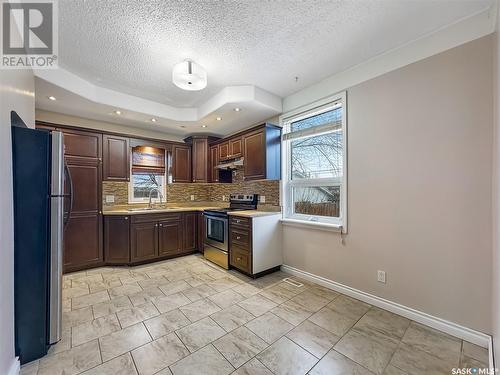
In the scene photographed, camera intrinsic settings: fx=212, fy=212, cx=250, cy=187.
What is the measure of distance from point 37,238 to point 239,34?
7.91 feet

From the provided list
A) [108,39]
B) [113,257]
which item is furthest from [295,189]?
[113,257]

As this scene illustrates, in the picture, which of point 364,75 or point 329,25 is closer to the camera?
point 329,25

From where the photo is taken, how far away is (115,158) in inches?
146

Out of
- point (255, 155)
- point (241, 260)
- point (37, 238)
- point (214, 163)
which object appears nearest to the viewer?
point (37, 238)

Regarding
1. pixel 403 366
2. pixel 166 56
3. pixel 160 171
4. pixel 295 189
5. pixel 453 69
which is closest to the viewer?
pixel 403 366

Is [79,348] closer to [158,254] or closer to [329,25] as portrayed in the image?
[158,254]

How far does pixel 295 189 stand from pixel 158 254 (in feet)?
8.68

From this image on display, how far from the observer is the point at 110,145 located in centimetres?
365

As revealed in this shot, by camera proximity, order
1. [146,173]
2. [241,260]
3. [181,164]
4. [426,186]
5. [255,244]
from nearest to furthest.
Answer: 1. [426,186]
2. [255,244]
3. [241,260]
4. [146,173]
5. [181,164]

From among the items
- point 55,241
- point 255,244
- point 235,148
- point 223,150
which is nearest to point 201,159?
point 223,150

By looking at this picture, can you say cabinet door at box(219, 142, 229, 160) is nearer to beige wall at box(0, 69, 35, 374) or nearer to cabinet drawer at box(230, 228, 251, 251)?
cabinet drawer at box(230, 228, 251, 251)

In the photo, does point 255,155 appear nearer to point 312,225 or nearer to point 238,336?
point 312,225

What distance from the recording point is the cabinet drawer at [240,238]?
3.08m

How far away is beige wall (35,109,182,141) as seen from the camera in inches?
129
